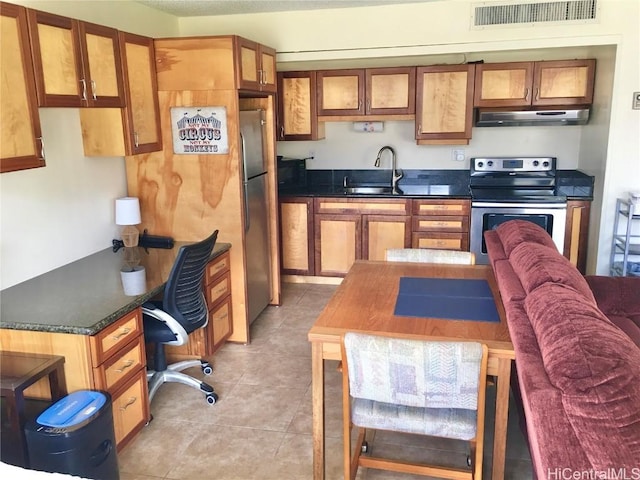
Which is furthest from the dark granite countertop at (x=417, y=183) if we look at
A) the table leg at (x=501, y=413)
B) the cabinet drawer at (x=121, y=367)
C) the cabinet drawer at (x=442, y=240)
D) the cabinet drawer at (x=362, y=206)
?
the table leg at (x=501, y=413)

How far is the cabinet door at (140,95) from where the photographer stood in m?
3.11

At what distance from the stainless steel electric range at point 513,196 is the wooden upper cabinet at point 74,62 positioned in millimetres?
3118

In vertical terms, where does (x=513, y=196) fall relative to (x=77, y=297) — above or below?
above

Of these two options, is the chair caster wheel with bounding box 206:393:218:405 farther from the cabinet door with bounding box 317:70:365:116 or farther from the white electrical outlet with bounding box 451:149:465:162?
the white electrical outlet with bounding box 451:149:465:162

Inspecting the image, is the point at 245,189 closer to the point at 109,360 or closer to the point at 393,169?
the point at 109,360

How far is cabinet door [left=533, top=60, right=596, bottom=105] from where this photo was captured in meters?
4.46

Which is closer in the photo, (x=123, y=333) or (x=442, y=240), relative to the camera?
(x=123, y=333)

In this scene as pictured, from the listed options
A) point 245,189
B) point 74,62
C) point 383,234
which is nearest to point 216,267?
point 245,189

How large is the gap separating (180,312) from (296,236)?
231 cm

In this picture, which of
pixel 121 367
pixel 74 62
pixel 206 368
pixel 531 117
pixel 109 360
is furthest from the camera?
pixel 531 117

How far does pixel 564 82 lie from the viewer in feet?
14.8

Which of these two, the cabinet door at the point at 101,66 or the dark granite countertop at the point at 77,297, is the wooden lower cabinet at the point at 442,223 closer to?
the dark granite countertop at the point at 77,297

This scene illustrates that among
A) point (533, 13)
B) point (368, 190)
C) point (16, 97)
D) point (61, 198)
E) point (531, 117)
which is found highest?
point (533, 13)

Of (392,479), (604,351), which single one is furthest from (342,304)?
(604,351)
